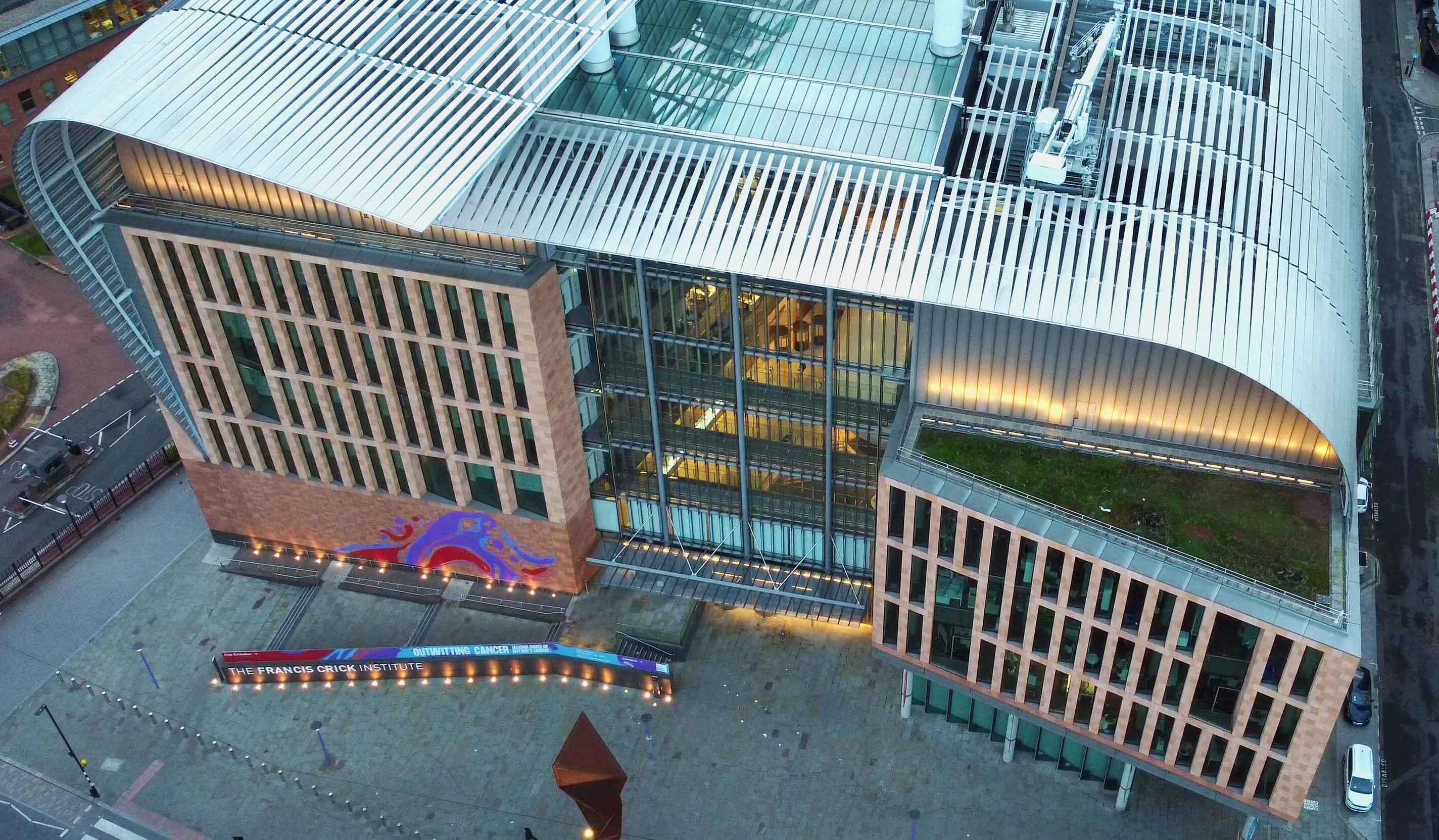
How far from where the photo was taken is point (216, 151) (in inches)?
2496

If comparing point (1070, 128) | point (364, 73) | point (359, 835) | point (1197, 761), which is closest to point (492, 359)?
point (364, 73)

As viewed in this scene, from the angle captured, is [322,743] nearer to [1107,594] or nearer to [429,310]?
[429,310]

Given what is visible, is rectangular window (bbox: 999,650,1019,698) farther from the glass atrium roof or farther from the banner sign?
the glass atrium roof

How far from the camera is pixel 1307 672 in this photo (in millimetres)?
58438

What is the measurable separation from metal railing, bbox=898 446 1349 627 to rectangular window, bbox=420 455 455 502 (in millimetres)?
28830

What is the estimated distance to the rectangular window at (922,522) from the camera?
6538cm

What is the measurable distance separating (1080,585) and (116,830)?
5301 centimetres

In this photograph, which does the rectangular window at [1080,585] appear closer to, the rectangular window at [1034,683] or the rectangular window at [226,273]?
the rectangular window at [1034,683]

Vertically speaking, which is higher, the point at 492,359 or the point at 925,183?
the point at 925,183

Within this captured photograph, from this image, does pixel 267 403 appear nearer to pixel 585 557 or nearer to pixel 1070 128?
pixel 585 557

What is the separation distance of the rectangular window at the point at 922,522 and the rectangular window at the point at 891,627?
485 centimetres

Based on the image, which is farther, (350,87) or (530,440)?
(530,440)

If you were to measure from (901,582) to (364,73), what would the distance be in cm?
3657

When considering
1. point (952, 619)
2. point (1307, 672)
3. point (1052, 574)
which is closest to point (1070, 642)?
point (1052, 574)
